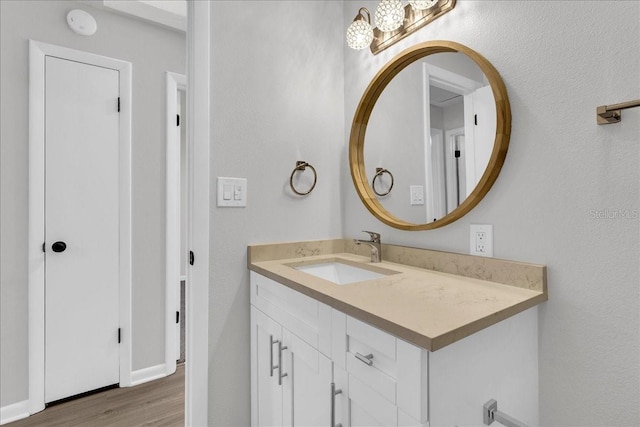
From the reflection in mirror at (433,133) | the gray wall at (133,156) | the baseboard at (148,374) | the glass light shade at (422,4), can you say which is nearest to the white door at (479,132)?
the reflection in mirror at (433,133)

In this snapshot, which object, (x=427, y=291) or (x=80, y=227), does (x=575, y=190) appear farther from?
(x=80, y=227)

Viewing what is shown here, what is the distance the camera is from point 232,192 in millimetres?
1420

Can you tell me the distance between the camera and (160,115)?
2143mm

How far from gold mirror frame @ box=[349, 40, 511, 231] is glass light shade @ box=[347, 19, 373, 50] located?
0.49 feet

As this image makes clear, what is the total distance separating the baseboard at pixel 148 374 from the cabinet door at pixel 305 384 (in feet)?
4.79

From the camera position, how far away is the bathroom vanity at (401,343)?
69 centimetres

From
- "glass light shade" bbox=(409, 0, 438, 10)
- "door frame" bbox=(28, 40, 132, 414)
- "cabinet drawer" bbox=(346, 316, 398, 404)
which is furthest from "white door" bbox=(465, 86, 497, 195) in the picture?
"door frame" bbox=(28, 40, 132, 414)

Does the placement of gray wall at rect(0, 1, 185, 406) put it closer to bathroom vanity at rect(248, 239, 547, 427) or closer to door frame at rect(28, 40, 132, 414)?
door frame at rect(28, 40, 132, 414)

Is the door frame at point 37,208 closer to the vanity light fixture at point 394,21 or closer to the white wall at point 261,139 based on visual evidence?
the white wall at point 261,139

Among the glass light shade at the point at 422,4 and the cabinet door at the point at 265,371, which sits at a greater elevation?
the glass light shade at the point at 422,4

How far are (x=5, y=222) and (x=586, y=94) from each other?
2.62 m

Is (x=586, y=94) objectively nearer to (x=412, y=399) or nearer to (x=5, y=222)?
(x=412, y=399)

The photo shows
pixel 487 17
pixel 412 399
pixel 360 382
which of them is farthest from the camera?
pixel 487 17

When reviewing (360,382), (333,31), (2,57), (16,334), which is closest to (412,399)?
(360,382)
